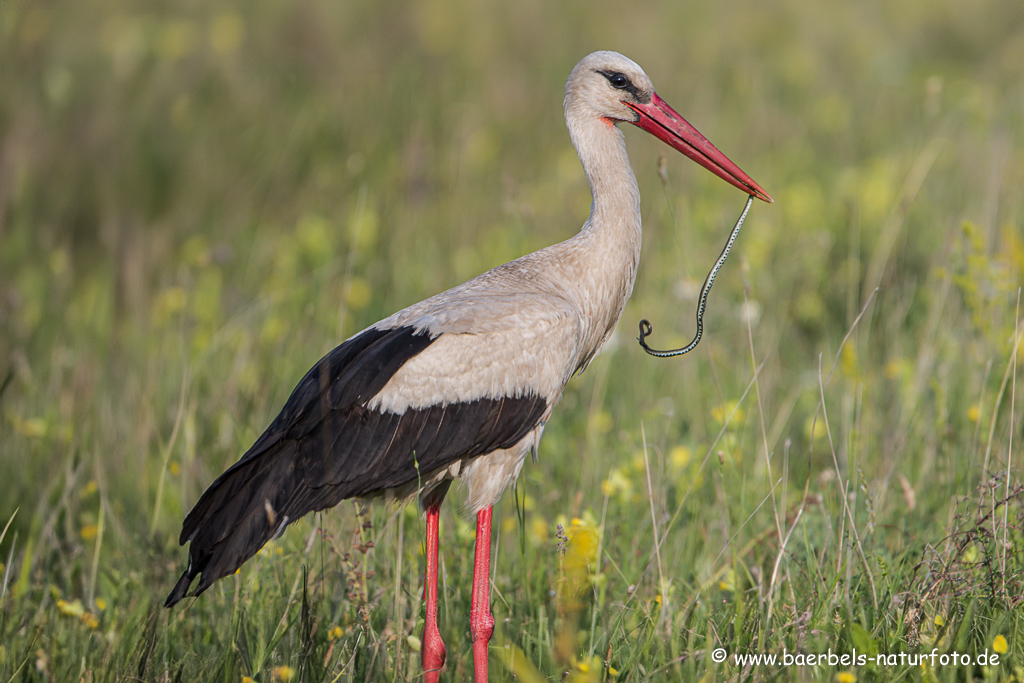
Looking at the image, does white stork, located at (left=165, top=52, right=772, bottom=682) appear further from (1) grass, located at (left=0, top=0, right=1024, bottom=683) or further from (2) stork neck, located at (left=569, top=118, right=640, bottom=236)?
(1) grass, located at (left=0, top=0, right=1024, bottom=683)

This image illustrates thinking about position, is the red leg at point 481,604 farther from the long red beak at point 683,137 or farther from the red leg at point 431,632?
the long red beak at point 683,137

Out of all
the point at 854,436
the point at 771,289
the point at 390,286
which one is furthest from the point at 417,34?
the point at 854,436

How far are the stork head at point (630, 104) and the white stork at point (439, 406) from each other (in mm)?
35

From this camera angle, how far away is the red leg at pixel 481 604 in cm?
297

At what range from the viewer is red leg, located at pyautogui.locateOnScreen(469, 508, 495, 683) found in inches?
117

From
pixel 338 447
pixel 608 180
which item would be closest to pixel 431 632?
pixel 338 447

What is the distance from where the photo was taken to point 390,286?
5785mm

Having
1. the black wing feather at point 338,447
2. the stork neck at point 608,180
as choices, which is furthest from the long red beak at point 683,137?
the black wing feather at point 338,447

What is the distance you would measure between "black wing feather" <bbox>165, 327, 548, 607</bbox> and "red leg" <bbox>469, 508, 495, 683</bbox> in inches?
11.1

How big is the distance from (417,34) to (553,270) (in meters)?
6.82

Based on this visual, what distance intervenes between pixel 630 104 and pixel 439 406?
130 cm

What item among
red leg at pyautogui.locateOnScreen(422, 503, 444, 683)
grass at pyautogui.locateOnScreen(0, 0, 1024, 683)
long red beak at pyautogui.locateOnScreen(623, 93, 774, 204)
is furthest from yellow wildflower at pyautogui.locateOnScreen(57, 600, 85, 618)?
long red beak at pyautogui.locateOnScreen(623, 93, 774, 204)

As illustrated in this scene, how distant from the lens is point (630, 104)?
10.8 ft

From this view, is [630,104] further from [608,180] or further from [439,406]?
[439,406]
